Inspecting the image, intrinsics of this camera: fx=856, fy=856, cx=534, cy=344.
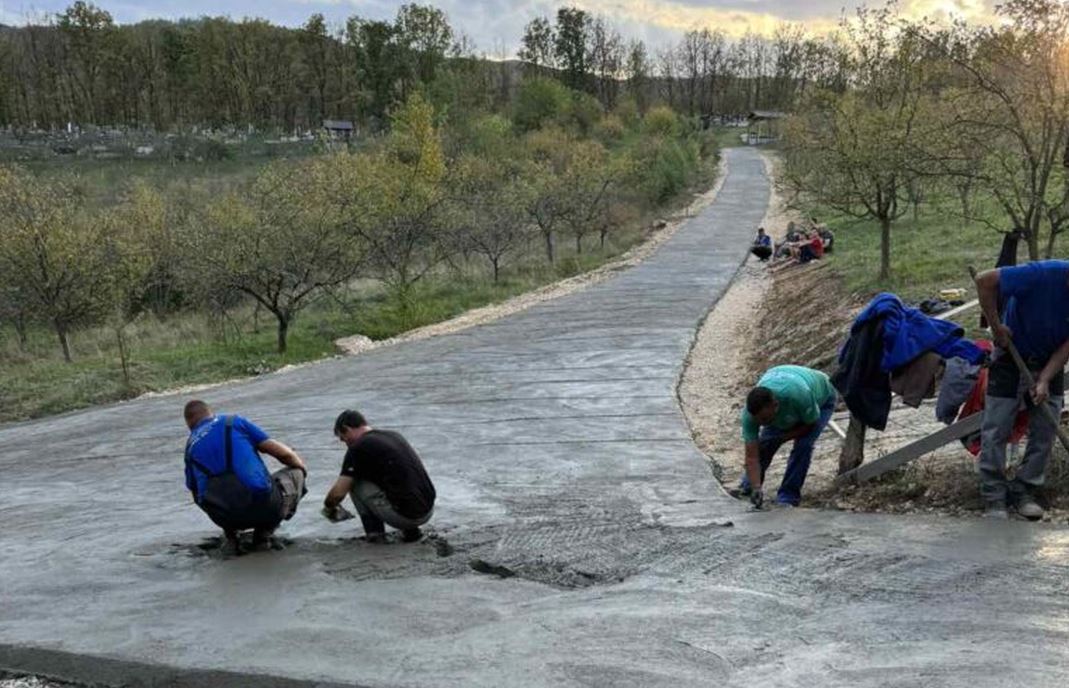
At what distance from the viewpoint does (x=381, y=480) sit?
21.9 feet

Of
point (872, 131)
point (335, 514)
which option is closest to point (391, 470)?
point (335, 514)

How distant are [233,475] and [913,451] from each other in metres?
5.35

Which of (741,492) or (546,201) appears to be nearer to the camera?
(741,492)

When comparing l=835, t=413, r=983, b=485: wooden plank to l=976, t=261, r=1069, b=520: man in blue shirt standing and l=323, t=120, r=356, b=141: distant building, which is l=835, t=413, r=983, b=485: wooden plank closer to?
l=976, t=261, r=1069, b=520: man in blue shirt standing

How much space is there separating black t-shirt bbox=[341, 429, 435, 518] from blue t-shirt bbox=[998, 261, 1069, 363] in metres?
4.35

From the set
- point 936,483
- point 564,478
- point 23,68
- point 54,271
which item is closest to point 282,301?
point 54,271

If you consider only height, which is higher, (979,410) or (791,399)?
(979,410)

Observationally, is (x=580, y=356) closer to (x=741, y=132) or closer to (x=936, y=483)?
(x=936, y=483)

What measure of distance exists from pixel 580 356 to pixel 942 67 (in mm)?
8722

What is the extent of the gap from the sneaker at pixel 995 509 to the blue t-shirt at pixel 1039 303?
103cm

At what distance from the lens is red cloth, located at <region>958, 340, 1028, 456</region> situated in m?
6.09

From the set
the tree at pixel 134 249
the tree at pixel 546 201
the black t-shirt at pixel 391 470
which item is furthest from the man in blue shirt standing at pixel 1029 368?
the tree at pixel 546 201

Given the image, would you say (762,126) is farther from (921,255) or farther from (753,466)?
(753,466)

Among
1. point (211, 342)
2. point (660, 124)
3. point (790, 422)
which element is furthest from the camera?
point (660, 124)
